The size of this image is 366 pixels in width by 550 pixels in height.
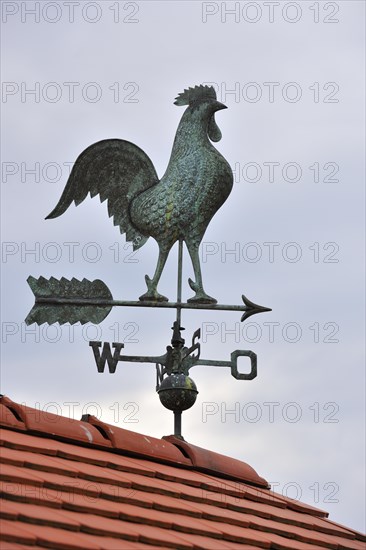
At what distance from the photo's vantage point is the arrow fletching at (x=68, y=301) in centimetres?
564

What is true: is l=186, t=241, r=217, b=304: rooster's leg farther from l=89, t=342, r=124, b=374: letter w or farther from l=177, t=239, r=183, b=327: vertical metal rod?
l=89, t=342, r=124, b=374: letter w

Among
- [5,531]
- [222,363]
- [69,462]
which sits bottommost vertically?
[5,531]

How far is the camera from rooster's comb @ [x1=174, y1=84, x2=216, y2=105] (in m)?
6.30

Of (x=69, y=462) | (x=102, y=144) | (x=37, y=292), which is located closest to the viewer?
(x=69, y=462)

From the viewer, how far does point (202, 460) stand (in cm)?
504

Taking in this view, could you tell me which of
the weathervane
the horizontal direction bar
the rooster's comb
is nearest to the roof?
the weathervane

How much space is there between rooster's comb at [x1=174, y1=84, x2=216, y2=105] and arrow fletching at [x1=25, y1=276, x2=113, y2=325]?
1.15m

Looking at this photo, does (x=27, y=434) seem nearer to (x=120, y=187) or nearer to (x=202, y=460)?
(x=202, y=460)

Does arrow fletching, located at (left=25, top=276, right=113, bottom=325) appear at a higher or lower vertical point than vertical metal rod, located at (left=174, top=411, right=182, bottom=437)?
higher

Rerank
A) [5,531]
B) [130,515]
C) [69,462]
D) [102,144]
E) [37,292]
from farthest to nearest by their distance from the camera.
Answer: [102,144] < [37,292] < [69,462] < [130,515] < [5,531]

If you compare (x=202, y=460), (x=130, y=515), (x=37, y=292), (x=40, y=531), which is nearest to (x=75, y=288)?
(x=37, y=292)

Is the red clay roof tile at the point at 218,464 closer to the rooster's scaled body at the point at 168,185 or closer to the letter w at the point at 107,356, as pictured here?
the letter w at the point at 107,356

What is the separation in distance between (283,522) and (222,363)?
3.81ft

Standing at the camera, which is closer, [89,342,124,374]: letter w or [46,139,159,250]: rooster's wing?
[89,342,124,374]: letter w
